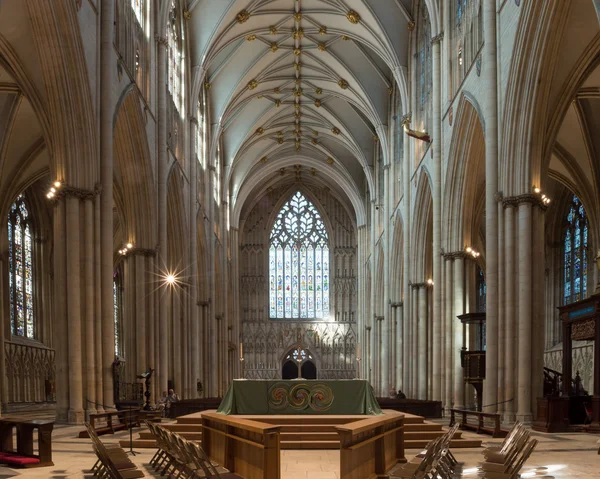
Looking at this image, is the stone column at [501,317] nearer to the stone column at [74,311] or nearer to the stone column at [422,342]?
the stone column at [74,311]

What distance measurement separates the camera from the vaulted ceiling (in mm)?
32688

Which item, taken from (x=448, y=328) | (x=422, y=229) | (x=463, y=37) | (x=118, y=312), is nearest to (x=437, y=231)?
(x=448, y=328)

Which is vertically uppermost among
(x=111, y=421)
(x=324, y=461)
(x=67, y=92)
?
(x=67, y=92)

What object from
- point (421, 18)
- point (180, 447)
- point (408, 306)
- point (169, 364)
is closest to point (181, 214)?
point (169, 364)

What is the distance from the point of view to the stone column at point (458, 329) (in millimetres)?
24125

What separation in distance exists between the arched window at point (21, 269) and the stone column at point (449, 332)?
59.0ft

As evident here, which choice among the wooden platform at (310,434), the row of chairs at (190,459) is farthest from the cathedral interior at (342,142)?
the row of chairs at (190,459)

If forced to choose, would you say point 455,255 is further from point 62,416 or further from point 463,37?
point 62,416

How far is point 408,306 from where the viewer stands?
3297cm

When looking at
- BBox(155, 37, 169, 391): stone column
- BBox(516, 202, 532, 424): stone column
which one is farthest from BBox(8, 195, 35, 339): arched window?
BBox(516, 202, 532, 424): stone column

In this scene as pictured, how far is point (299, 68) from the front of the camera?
40.3m

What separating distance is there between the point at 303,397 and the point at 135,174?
13121mm

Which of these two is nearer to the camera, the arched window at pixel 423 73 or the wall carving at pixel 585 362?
the wall carving at pixel 585 362

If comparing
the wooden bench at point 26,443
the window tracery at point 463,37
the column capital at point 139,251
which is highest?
the window tracery at point 463,37
